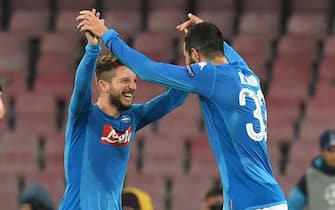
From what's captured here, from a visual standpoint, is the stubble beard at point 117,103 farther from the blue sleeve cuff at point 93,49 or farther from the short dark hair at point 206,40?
the short dark hair at point 206,40

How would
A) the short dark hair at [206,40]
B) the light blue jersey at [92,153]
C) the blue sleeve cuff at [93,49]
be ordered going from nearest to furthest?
the short dark hair at [206,40], the blue sleeve cuff at [93,49], the light blue jersey at [92,153]

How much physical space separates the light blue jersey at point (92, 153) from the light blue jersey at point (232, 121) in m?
0.53

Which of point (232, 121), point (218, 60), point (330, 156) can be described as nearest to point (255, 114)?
point (232, 121)

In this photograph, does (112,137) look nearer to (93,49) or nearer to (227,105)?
(93,49)

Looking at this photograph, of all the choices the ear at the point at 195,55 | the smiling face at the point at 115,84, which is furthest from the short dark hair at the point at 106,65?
the ear at the point at 195,55

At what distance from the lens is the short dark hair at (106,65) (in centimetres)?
739

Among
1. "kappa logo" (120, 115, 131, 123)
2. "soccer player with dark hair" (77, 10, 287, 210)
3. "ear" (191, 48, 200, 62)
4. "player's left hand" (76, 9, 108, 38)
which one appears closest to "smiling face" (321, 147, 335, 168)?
"kappa logo" (120, 115, 131, 123)

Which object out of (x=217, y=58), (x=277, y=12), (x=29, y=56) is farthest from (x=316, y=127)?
(x=217, y=58)

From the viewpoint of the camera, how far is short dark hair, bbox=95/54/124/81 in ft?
24.3

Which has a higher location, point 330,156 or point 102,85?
point 102,85

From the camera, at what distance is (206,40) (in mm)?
6848

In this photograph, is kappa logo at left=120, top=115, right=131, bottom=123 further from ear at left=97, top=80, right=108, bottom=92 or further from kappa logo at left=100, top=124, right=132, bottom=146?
ear at left=97, top=80, right=108, bottom=92

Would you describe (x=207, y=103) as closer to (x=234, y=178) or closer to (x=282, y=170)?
(x=234, y=178)

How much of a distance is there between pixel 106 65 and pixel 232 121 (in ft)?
3.24
